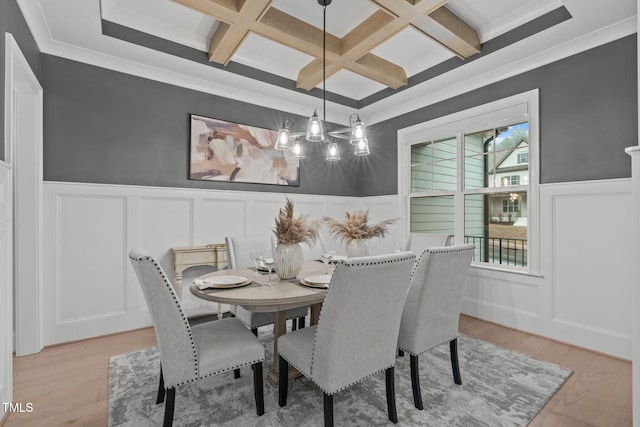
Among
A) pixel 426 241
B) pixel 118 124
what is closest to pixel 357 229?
pixel 426 241

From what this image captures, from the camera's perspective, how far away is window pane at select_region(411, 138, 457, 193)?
400cm

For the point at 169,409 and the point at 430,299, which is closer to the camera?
the point at 169,409

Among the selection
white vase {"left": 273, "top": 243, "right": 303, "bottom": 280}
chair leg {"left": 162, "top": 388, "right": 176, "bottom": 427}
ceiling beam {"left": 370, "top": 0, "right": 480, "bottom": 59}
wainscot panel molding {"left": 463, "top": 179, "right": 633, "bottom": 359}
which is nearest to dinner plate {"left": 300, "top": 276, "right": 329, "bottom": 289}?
white vase {"left": 273, "top": 243, "right": 303, "bottom": 280}

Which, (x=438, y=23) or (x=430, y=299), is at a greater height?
(x=438, y=23)

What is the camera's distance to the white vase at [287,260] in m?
2.17

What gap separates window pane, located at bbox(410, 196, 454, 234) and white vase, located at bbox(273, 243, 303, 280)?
260 centimetres

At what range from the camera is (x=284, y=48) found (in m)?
3.31

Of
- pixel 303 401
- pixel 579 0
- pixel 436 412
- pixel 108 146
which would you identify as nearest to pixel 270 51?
pixel 108 146

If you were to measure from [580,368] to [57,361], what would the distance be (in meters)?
4.13

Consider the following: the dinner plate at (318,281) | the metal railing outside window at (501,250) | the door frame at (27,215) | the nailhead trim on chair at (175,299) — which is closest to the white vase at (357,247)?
the dinner plate at (318,281)

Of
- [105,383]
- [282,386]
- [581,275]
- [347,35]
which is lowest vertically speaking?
[105,383]

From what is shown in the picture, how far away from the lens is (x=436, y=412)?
73.1 inches

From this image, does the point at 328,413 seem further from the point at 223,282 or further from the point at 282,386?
the point at 223,282

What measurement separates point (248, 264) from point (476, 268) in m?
2.52
